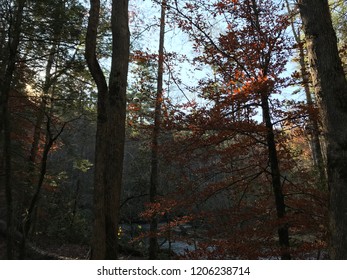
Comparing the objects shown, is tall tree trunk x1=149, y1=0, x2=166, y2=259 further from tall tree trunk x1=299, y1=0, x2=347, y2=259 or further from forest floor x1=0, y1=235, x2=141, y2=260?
tall tree trunk x1=299, y1=0, x2=347, y2=259

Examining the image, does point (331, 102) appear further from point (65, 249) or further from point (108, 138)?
point (65, 249)

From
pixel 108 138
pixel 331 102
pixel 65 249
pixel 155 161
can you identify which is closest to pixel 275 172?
pixel 331 102

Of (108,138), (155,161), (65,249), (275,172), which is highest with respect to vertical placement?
(155,161)

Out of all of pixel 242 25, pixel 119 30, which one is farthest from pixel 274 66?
pixel 119 30

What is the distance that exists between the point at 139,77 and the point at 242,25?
646cm

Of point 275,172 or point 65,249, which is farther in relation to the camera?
point 65,249

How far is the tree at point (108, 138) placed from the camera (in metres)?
3.68

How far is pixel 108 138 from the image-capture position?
162 inches

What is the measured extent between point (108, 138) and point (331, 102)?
9.51ft

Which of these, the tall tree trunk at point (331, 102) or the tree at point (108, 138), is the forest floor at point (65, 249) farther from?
the tall tree trunk at point (331, 102)

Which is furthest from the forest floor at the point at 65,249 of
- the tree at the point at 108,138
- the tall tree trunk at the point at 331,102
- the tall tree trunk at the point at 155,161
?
the tall tree trunk at the point at 331,102

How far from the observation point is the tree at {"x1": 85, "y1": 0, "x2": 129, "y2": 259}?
3.68 meters

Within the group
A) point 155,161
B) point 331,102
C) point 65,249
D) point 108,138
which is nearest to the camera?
point 331,102

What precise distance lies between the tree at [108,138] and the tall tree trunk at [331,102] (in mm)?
2652
